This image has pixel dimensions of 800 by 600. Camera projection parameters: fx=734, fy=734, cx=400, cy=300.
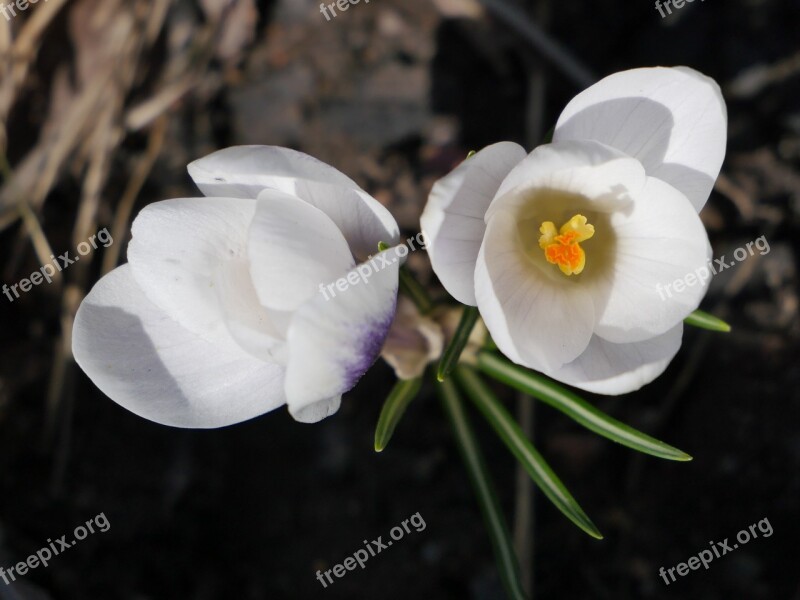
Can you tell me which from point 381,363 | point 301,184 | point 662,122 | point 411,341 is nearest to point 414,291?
point 411,341

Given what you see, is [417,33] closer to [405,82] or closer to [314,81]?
Result: [405,82]

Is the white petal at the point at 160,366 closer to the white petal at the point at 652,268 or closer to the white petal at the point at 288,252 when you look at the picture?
the white petal at the point at 288,252

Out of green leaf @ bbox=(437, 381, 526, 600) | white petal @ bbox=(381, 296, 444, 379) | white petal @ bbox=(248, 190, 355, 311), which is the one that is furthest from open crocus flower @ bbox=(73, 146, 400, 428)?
green leaf @ bbox=(437, 381, 526, 600)

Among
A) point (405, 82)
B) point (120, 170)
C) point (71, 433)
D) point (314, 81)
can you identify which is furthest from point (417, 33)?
point (71, 433)

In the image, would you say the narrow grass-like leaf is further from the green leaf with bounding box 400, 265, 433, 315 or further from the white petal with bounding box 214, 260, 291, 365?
the white petal with bounding box 214, 260, 291, 365

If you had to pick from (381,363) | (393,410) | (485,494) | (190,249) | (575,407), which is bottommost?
(381,363)

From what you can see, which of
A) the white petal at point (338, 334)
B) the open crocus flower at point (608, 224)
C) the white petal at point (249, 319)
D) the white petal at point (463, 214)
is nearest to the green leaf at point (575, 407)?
the open crocus flower at point (608, 224)

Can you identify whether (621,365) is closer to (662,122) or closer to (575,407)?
(575,407)
